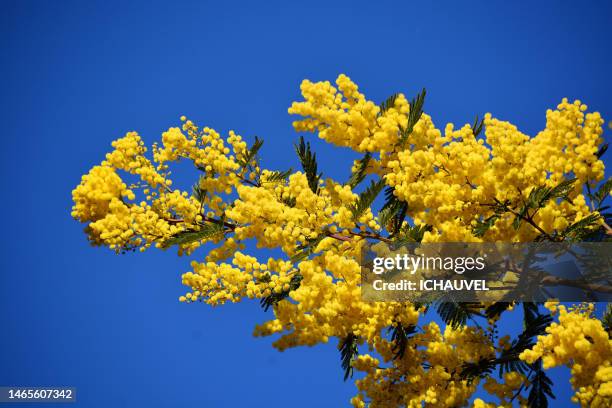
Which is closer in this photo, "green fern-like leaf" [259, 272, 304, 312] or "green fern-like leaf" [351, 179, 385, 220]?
"green fern-like leaf" [351, 179, 385, 220]

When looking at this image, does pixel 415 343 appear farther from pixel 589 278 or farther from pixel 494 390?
pixel 589 278

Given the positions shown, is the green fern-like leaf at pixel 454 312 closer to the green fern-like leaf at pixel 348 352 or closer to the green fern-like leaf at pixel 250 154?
the green fern-like leaf at pixel 348 352

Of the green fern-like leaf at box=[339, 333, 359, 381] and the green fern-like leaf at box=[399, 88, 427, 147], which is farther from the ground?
the green fern-like leaf at box=[399, 88, 427, 147]

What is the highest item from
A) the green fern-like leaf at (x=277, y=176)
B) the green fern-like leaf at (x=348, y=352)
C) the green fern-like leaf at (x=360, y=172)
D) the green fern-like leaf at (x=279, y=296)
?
the green fern-like leaf at (x=277, y=176)

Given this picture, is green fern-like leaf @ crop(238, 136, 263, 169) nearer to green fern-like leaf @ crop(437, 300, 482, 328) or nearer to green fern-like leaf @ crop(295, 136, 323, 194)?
green fern-like leaf @ crop(295, 136, 323, 194)

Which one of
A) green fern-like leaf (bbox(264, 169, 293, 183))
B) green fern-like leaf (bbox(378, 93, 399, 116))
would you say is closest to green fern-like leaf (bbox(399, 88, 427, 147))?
green fern-like leaf (bbox(378, 93, 399, 116))

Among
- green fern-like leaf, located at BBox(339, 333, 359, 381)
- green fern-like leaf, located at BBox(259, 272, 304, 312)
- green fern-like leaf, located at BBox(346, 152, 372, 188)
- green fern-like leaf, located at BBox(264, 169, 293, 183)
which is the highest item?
green fern-like leaf, located at BBox(264, 169, 293, 183)


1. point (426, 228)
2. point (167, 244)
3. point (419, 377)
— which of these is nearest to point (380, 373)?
point (419, 377)

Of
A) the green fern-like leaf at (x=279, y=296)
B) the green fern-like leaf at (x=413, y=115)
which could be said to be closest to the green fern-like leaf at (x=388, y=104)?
the green fern-like leaf at (x=413, y=115)

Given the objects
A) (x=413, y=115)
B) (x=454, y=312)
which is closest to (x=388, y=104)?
(x=413, y=115)

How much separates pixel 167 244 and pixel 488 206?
253cm

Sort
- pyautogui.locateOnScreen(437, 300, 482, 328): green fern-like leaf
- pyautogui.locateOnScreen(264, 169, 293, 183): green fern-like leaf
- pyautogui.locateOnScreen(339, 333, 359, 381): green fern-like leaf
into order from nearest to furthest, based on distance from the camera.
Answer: pyautogui.locateOnScreen(437, 300, 482, 328): green fern-like leaf < pyautogui.locateOnScreen(339, 333, 359, 381): green fern-like leaf < pyautogui.locateOnScreen(264, 169, 293, 183): green fern-like leaf

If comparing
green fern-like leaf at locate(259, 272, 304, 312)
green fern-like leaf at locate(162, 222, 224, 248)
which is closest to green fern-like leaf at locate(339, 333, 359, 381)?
green fern-like leaf at locate(259, 272, 304, 312)

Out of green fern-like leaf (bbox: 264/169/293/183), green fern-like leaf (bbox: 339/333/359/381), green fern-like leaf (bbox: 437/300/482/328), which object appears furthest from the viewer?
green fern-like leaf (bbox: 264/169/293/183)
